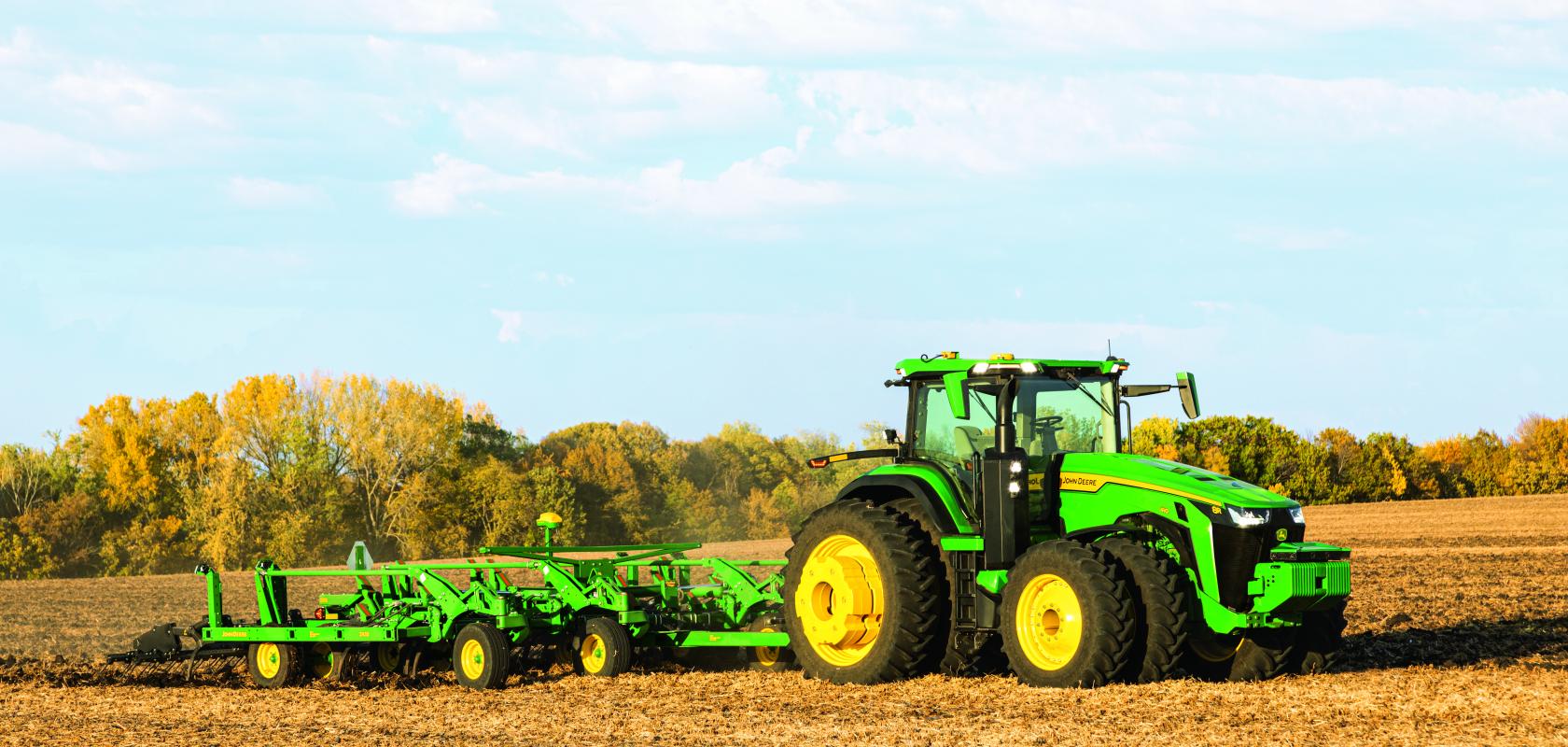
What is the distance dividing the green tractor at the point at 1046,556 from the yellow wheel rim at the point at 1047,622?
1 centimetres

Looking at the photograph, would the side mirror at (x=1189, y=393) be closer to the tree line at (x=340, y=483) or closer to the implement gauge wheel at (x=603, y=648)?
the implement gauge wheel at (x=603, y=648)

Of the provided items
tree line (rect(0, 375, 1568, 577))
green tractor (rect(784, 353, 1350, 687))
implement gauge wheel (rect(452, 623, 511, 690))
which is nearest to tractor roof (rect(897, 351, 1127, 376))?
Answer: green tractor (rect(784, 353, 1350, 687))

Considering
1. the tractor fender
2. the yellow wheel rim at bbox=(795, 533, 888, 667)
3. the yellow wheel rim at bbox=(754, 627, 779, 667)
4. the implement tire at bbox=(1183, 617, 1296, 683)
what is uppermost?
the tractor fender

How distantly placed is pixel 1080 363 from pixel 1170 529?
161cm

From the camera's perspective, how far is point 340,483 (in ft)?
171

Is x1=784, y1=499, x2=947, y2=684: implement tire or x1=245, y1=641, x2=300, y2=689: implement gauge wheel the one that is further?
x1=245, y1=641, x2=300, y2=689: implement gauge wheel

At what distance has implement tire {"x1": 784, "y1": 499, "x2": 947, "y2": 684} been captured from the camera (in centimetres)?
1105

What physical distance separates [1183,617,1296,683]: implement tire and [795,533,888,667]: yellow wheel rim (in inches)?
87.4

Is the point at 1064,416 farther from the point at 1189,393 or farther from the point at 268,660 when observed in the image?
the point at 268,660

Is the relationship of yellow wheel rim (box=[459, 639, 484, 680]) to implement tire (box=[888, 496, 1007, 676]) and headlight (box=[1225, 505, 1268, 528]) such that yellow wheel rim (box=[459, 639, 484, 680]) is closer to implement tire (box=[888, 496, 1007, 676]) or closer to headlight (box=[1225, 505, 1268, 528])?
implement tire (box=[888, 496, 1007, 676])

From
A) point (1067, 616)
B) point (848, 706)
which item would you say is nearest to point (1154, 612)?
point (1067, 616)

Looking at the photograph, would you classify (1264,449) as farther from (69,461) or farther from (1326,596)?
(1326,596)

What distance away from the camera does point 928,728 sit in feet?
30.8

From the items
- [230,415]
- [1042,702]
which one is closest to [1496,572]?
[1042,702]
